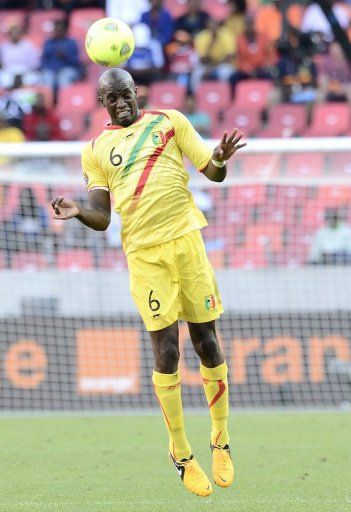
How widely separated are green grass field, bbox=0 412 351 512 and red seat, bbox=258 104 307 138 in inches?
216

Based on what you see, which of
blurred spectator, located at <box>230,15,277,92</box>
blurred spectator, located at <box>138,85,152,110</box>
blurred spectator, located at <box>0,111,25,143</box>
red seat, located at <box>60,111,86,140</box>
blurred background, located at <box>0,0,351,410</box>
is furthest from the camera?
blurred spectator, located at <box>230,15,277,92</box>

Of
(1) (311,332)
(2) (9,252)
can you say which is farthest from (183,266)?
(2) (9,252)

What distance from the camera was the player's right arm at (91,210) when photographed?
6.04 m

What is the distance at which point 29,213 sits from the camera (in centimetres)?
1178

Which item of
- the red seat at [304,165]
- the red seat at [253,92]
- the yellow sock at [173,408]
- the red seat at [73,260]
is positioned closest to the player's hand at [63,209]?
the yellow sock at [173,408]

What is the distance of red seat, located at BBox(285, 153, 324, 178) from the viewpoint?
11.2m

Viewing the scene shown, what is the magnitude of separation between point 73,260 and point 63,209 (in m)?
5.81

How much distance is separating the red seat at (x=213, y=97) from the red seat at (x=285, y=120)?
2.92 feet

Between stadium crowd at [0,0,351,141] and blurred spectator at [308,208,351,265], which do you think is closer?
blurred spectator at [308,208,351,265]

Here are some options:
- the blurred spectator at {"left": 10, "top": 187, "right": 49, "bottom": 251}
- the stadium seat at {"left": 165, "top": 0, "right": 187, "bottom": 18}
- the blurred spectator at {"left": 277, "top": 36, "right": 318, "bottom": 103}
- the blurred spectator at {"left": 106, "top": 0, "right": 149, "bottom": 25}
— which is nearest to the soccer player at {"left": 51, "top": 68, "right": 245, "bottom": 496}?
the blurred spectator at {"left": 10, "top": 187, "right": 49, "bottom": 251}

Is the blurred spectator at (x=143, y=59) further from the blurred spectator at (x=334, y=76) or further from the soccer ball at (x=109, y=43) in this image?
the soccer ball at (x=109, y=43)

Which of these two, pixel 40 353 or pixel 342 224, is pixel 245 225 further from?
pixel 40 353

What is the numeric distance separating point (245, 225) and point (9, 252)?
2.81 meters

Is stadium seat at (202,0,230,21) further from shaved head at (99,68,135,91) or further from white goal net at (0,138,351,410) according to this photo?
shaved head at (99,68,135,91)
